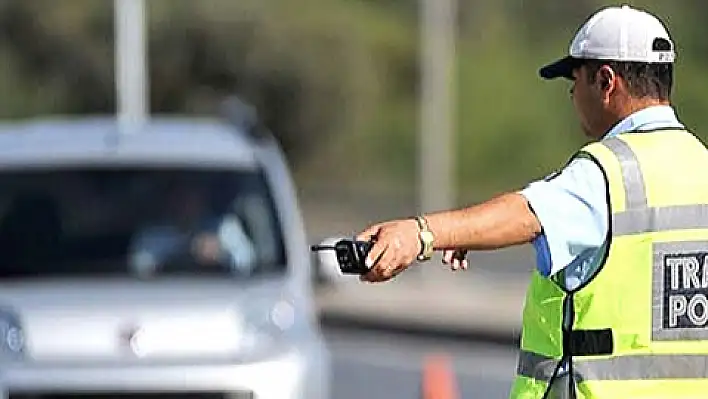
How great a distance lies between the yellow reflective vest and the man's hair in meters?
0.09

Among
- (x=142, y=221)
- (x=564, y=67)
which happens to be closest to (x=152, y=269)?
(x=142, y=221)

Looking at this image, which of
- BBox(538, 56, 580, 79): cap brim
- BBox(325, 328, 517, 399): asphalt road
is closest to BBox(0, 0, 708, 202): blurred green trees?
BBox(325, 328, 517, 399): asphalt road

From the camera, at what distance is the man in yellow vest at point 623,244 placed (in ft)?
14.5

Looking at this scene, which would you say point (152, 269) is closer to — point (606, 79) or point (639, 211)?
point (606, 79)

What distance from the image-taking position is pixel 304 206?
41.9 metres

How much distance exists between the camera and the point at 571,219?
4336 millimetres

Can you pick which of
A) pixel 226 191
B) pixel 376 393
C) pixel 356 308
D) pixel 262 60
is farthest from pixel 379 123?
pixel 226 191

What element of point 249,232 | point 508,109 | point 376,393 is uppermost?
point 508,109

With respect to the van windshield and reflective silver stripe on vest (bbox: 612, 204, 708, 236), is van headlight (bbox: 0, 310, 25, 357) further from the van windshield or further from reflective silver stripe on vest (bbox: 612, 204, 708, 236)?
reflective silver stripe on vest (bbox: 612, 204, 708, 236)

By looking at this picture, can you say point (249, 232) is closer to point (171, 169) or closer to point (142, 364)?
point (171, 169)

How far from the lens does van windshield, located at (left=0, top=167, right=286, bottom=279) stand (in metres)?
8.84

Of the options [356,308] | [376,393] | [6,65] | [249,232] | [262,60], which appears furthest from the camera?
[6,65]

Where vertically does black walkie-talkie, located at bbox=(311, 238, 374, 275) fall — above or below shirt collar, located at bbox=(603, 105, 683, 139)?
below

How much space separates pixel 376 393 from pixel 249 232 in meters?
6.19
